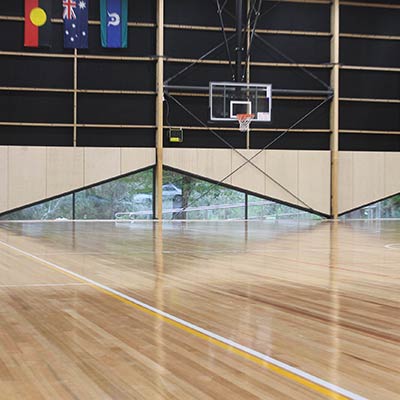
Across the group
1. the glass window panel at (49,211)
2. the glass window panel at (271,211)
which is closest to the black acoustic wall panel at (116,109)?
the glass window panel at (49,211)

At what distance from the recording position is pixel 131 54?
2803 centimetres

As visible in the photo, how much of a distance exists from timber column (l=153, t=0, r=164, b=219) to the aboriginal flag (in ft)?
13.6

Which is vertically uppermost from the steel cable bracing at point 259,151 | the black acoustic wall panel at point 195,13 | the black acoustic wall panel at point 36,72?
the black acoustic wall panel at point 195,13

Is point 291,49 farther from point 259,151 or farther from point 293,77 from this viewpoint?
point 259,151

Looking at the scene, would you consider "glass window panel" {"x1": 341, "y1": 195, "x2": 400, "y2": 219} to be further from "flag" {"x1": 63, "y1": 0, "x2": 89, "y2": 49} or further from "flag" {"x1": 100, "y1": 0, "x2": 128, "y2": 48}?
"flag" {"x1": 63, "y1": 0, "x2": 89, "y2": 49}

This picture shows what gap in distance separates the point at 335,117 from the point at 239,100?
186 inches

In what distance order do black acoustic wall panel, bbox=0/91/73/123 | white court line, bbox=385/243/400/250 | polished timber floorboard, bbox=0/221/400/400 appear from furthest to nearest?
black acoustic wall panel, bbox=0/91/73/123 < white court line, bbox=385/243/400/250 < polished timber floorboard, bbox=0/221/400/400

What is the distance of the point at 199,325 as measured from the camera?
5.72 m

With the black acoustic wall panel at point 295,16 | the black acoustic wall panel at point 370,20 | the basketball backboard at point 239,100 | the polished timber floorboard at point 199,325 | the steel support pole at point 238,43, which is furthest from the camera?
the black acoustic wall panel at point 370,20

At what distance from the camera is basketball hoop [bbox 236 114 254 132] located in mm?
26297

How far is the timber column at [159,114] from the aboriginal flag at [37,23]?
4.15 m

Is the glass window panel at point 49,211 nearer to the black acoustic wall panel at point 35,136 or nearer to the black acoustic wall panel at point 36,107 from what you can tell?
the black acoustic wall panel at point 35,136

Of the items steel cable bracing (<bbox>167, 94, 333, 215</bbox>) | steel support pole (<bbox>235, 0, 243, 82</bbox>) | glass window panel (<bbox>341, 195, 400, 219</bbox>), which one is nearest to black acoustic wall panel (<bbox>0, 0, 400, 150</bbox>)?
steel cable bracing (<bbox>167, 94, 333, 215</bbox>)

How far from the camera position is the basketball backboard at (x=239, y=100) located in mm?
26625
